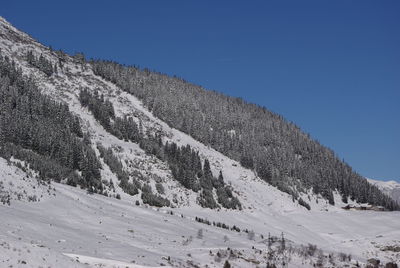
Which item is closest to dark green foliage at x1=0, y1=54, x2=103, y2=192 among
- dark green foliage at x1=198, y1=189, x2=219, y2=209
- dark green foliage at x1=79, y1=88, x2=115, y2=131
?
dark green foliage at x1=79, y1=88, x2=115, y2=131

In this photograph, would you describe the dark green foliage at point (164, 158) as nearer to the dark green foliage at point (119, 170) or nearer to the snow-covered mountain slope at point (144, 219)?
the dark green foliage at point (119, 170)

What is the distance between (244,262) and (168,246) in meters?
5.59

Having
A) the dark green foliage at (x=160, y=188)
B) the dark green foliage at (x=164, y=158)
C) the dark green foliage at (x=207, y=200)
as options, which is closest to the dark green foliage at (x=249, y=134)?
the dark green foliage at (x=164, y=158)

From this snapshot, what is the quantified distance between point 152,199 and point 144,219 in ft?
63.8

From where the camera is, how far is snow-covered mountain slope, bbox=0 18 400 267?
78.6 feet

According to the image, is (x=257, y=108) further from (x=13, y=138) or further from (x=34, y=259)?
(x=34, y=259)

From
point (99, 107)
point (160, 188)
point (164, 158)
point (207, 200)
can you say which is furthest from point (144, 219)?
point (99, 107)

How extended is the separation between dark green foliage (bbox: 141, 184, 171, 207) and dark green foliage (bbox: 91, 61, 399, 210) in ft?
156

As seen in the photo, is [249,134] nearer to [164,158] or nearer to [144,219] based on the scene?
[164,158]

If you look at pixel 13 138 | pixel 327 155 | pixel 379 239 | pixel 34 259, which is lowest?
pixel 34 259

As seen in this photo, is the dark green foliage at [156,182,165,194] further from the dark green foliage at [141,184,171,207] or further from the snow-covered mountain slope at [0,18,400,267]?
the dark green foliage at [141,184,171,207]

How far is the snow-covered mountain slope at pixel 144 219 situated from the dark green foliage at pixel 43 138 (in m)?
4.88

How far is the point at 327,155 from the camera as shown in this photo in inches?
6029

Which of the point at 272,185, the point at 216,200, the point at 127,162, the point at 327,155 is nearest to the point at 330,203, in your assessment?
the point at 272,185
